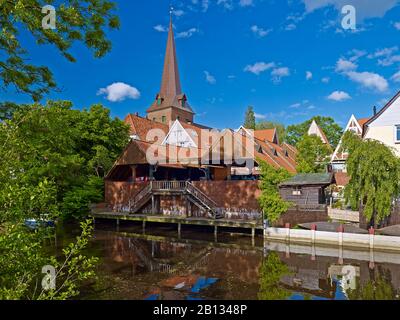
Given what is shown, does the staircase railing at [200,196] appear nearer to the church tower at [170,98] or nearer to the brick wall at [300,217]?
the brick wall at [300,217]

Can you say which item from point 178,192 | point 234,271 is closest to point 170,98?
point 178,192

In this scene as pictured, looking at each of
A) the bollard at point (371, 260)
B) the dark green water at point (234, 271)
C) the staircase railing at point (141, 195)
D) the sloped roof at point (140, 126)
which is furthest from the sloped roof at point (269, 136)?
the bollard at point (371, 260)

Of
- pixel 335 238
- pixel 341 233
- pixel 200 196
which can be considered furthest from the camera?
pixel 200 196

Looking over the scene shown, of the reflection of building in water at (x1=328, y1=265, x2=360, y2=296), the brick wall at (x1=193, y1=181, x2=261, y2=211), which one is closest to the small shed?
the brick wall at (x1=193, y1=181, x2=261, y2=211)

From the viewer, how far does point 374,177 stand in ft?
53.5

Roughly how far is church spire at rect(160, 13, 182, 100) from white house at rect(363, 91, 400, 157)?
35.6m

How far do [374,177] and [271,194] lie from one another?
595 cm

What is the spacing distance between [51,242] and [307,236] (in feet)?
48.8

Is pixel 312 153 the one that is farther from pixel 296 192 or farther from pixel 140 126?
pixel 140 126

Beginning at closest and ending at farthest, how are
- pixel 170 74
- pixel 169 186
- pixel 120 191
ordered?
pixel 169 186 → pixel 120 191 → pixel 170 74

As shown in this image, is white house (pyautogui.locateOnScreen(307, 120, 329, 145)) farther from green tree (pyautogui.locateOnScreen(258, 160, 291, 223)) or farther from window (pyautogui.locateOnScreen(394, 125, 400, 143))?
green tree (pyautogui.locateOnScreen(258, 160, 291, 223))

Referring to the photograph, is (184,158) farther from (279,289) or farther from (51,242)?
(279,289)
